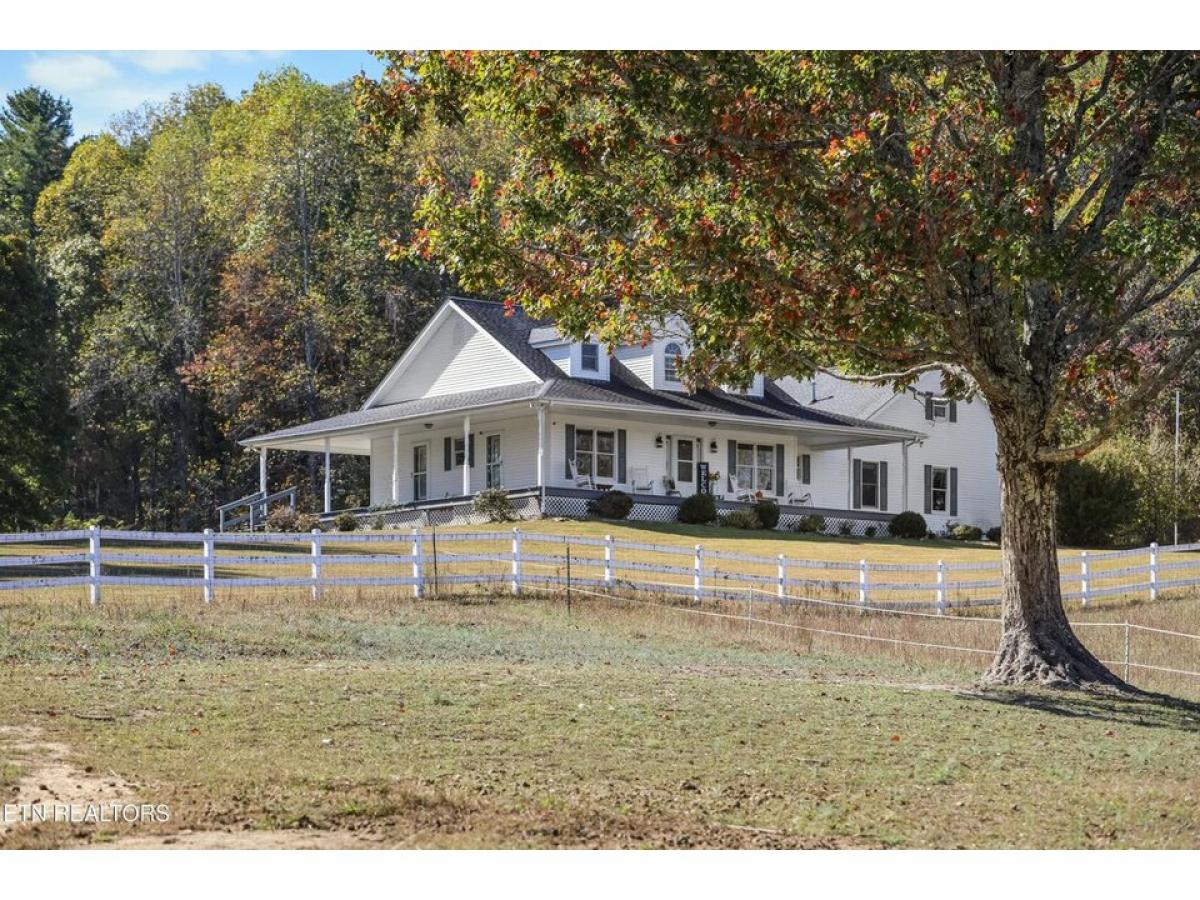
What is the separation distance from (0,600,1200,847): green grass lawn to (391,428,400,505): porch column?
77.4ft

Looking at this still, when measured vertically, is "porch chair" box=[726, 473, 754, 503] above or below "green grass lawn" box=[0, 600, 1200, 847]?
above

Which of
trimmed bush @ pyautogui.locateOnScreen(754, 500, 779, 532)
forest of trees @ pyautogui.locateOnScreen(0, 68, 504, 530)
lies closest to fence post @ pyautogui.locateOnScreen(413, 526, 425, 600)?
trimmed bush @ pyautogui.locateOnScreen(754, 500, 779, 532)

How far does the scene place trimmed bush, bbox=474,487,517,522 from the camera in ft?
137

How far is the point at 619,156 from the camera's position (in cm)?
1814

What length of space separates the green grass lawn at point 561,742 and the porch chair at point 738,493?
25.2m

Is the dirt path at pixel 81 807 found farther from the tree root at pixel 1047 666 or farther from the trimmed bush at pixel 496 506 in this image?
the trimmed bush at pixel 496 506

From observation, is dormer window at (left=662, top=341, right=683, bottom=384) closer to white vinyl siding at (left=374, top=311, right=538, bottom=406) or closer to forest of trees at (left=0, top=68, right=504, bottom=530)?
white vinyl siding at (left=374, top=311, right=538, bottom=406)

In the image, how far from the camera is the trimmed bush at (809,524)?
46.9 m

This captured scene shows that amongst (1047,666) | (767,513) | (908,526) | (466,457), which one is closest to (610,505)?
(466,457)

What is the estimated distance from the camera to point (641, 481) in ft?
149

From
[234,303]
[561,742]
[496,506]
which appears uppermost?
[234,303]

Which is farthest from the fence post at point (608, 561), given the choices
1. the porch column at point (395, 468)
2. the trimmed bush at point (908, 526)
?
the trimmed bush at point (908, 526)

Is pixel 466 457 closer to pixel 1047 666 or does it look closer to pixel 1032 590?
pixel 1032 590

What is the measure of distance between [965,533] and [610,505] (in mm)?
13263
